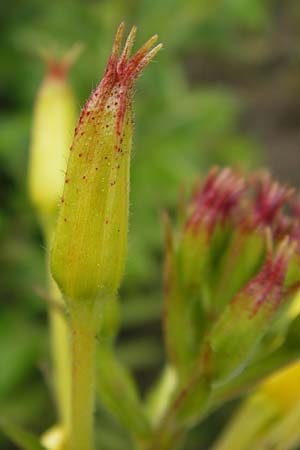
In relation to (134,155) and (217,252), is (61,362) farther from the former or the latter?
(134,155)

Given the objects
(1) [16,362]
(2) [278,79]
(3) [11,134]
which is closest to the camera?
(1) [16,362]

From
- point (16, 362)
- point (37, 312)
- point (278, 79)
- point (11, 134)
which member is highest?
point (278, 79)

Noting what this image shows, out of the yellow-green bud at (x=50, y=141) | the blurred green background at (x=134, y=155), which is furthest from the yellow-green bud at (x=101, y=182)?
the blurred green background at (x=134, y=155)

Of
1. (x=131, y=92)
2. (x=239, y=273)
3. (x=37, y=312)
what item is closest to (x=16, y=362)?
(x=37, y=312)

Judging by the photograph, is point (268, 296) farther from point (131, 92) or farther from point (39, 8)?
point (39, 8)

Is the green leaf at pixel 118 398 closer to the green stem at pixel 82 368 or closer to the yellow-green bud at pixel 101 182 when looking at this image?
the green stem at pixel 82 368

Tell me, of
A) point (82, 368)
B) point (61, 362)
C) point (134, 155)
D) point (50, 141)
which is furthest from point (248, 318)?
point (134, 155)

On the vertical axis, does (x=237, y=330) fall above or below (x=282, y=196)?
below

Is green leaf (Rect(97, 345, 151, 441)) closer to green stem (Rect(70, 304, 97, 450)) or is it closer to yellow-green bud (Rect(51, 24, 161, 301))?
green stem (Rect(70, 304, 97, 450))
